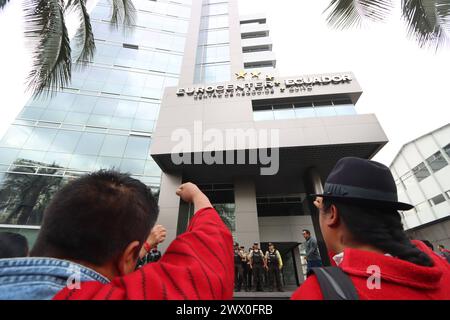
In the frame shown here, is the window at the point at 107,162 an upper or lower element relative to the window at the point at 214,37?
lower

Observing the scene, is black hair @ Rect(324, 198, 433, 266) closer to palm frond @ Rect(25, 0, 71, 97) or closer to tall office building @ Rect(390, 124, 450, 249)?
palm frond @ Rect(25, 0, 71, 97)

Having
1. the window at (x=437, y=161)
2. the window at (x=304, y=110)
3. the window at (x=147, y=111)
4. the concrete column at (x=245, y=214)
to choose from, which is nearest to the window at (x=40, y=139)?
the window at (x=147, y=111)

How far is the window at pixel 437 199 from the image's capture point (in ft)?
60.2

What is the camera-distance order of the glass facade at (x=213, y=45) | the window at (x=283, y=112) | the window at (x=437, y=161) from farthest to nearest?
the window at (x=437, y=161)
the glass facade at (x=213, y=45)
the window at (x=283, y=112)

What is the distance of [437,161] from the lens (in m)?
18.9

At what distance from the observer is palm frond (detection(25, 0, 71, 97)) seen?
399cm

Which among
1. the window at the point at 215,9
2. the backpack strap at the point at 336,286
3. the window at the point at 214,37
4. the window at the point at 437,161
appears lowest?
the backpack strap at the point at 336,286

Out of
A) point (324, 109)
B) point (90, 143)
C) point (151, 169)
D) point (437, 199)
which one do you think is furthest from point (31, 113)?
point (437, 199)

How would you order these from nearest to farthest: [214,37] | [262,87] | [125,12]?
[125,12] → [262,87] → [214,37]

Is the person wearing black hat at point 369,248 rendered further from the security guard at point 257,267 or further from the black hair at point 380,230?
the security guard at point 257,267

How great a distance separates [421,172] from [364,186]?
28.0m

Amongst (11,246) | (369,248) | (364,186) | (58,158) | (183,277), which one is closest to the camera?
(183,277)

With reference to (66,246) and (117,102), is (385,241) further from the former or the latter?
(117,102)

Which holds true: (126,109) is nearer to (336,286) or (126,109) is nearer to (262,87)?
(262,87)
